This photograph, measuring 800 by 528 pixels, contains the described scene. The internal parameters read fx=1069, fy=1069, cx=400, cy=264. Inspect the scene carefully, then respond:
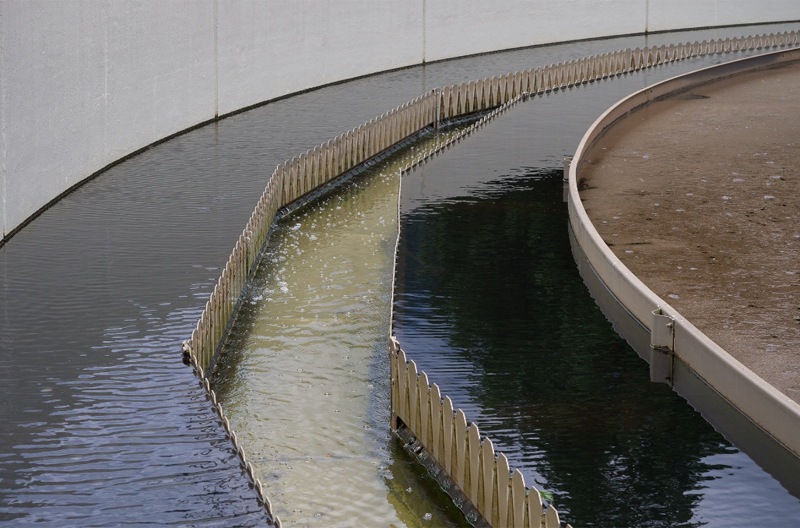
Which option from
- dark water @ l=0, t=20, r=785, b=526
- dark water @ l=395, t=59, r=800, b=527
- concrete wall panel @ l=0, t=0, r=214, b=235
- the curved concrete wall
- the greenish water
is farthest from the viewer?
the curved concrete wall

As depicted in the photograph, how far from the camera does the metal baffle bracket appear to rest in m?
9.87

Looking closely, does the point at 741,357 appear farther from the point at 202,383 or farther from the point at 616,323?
the point at 202,383

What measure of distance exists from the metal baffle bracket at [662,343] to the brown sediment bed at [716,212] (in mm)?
528

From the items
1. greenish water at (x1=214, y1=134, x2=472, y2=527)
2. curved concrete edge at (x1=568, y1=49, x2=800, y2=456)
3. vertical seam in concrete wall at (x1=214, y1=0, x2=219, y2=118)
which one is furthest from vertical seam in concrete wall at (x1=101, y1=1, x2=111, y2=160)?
curved concrete edge at (x1=568, y1=49, x2=800, y2=456)

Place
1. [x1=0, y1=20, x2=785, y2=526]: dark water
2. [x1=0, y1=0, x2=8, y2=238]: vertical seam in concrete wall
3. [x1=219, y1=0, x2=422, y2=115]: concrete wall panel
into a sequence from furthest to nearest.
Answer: [x1=219, y1=0, x2=422, y2=115]: concrete wall panel
[x1=0, y1=0, x2=8, y2=238]: vertical seam in concrete wall
[x1=0, y1=20, x2=785, y2=526]: dark water

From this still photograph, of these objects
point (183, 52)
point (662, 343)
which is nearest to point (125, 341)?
point (662, 343)

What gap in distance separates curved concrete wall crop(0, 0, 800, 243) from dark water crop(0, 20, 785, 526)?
0.71 metres

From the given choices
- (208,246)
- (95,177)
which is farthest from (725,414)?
(95,177)

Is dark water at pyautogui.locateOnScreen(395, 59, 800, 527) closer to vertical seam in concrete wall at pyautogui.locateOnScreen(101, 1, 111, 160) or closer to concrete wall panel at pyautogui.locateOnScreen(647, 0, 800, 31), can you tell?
vertical seam in concrete wall at pyautogui.locateOnScreen(101, 1, 111, 160)

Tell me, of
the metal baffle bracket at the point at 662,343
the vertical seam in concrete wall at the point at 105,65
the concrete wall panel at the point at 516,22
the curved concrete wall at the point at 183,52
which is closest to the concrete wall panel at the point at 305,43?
the curved concrete wall at the point at 183,52

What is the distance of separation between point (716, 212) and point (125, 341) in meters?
8.40

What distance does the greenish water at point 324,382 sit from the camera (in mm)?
8445

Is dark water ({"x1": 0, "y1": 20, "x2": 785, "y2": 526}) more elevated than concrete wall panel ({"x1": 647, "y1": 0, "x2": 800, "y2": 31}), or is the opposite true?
concrete wall panel ({"x1": 647, "y1": 0, "x2": 800, "y2": 31})

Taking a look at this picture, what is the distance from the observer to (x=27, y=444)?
867cm
